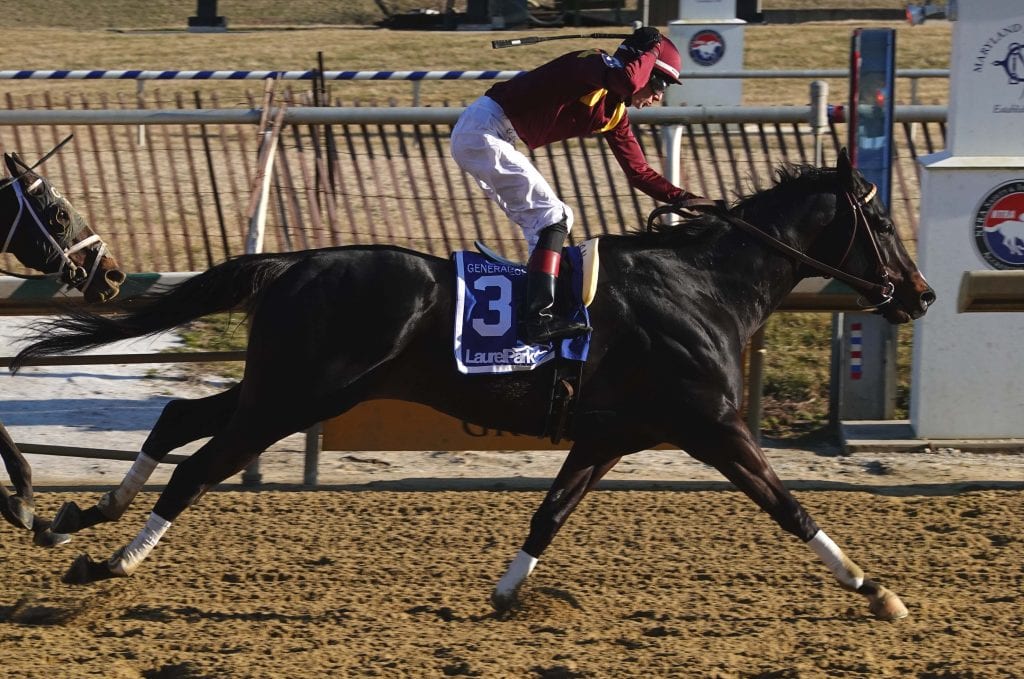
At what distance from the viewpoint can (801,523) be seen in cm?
485

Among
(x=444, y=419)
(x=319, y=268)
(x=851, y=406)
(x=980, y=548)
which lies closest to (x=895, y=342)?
(x=851, y=406)

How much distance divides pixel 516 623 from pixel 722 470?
0.91m

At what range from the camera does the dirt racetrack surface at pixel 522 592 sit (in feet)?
14.5

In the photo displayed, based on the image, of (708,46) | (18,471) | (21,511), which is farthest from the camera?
(708,46)

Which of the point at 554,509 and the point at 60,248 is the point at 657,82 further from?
the point at 60,248

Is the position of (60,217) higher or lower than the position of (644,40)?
lower

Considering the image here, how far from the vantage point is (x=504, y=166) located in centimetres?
505

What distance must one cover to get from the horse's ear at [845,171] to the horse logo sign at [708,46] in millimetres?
10309

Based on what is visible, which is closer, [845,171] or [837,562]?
[837,562]

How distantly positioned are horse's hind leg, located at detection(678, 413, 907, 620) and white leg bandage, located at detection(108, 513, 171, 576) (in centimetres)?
191

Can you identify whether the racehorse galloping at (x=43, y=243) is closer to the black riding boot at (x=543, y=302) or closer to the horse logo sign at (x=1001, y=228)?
the black riding boot at (x=543, y=302)

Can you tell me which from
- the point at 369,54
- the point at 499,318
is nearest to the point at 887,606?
the point at 499,318

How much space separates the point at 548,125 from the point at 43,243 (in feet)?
6.93

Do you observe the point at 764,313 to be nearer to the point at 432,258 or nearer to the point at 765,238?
the point at 765,238
